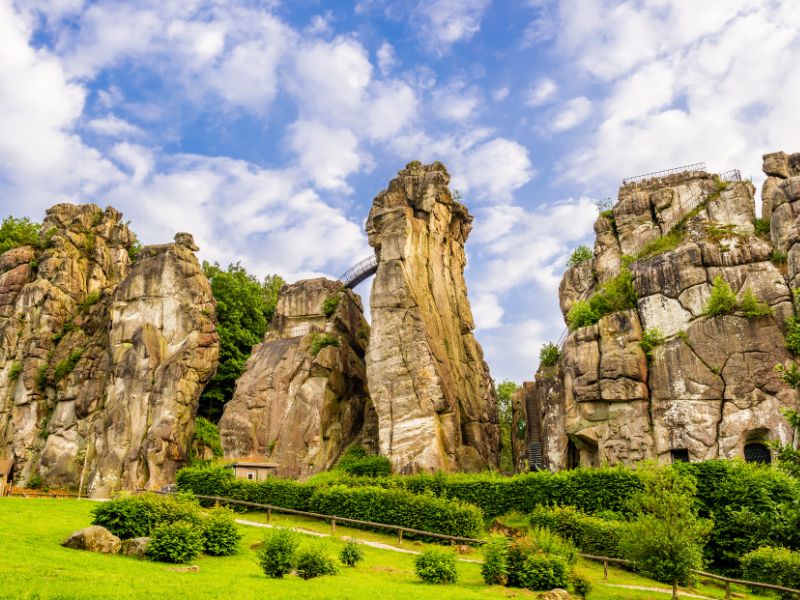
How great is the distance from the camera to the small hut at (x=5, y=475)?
1732 inches

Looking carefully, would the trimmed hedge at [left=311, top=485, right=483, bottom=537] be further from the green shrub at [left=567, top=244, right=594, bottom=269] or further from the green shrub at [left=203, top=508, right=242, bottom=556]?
the green shrub at [left=567, top=244, right=594, bottom=269]

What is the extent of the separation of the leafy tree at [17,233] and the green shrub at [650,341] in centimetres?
6082

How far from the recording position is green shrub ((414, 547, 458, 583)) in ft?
69.2

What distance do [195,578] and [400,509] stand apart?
15021mm

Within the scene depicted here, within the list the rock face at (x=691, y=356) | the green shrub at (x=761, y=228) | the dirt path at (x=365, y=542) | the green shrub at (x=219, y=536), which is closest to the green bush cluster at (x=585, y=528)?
the dirt path at (x=365, y=542)

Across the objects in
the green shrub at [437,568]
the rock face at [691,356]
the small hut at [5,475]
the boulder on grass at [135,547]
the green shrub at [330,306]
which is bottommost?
the green shrub at [437,568]

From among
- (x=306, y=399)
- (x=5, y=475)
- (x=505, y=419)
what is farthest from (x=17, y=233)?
(x=505, y=419)

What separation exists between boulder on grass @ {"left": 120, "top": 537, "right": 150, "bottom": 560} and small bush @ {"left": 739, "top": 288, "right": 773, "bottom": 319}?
1320 inches

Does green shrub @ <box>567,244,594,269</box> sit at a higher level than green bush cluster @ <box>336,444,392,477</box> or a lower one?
higher

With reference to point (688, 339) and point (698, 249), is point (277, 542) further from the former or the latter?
point (698, 249)

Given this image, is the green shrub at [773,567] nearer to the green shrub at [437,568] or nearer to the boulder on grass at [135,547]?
the green shrub at [437,568]

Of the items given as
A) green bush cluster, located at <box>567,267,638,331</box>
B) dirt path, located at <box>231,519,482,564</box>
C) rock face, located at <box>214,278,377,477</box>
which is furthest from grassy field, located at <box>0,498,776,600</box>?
rock face, located at <box>214,278,377,477</box>

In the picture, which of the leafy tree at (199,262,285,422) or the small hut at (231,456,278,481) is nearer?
the small hut at (231,456,278,481)

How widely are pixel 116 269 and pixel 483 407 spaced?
139 ft
